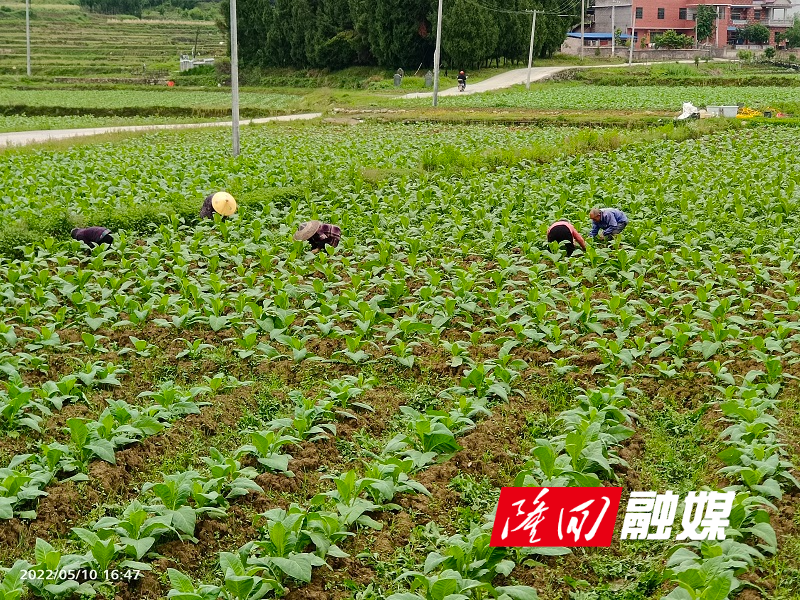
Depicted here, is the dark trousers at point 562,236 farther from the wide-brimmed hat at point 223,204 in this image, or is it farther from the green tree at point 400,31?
the green tree at point 400,31

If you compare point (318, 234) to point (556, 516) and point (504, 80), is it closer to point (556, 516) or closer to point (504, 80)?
point (556, 516)

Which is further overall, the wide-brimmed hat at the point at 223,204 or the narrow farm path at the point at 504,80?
the narrow farm path at the point at 504,80

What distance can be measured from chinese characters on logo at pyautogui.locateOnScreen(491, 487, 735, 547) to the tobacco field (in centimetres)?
10

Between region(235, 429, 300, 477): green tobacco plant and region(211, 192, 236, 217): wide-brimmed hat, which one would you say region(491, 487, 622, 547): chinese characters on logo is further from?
region(211, 192, 236, 217): wide-brimmed hat

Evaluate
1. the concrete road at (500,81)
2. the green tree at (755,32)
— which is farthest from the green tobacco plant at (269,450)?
the green tree at (755,32)

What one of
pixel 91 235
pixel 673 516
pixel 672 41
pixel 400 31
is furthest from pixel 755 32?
pixel 673 516

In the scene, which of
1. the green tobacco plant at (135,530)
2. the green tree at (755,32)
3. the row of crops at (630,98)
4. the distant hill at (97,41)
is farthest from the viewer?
the green tree at (755,32)

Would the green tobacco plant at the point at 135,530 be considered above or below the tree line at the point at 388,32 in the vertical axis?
below

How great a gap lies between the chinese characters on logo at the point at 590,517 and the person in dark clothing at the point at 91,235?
933 cm

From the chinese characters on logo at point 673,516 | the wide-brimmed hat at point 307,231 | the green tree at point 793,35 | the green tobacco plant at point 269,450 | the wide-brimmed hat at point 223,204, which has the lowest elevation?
the chinese characters on logo at point 673,516

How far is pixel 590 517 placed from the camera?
598 centimetres

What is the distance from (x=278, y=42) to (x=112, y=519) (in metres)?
66.4

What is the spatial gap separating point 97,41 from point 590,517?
88.1m

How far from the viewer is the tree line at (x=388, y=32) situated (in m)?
59.0
